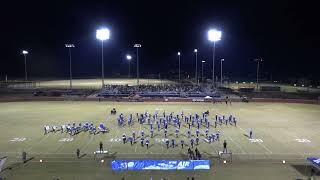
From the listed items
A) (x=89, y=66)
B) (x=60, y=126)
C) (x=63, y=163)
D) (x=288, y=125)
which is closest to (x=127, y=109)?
(x=60, y=126)

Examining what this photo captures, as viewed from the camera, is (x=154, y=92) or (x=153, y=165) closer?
(x=153, y=165)

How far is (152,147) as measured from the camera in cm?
3056

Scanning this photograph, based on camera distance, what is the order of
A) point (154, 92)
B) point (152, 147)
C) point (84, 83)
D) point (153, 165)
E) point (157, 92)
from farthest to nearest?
point (84, 83), point (154, 92), point (157, 92), point (152, 147), point (153, 165)

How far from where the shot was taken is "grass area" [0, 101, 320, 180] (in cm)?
2355

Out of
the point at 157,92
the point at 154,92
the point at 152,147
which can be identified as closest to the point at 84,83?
the point at 154,92

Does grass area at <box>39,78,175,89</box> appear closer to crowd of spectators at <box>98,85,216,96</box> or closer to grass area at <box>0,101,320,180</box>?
crowd of spectators at <box>98,85,216,96</box>

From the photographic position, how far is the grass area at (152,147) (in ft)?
77.3

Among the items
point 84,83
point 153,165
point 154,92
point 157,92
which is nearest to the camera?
point 153,165

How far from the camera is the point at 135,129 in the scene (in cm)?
3856

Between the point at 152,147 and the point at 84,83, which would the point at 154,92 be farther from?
the point at 152,147

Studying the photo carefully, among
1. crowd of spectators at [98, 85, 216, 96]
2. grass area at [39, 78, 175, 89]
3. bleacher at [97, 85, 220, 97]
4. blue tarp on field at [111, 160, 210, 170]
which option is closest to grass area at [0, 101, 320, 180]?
blue tarp on field at [111, 160, 210, 170]

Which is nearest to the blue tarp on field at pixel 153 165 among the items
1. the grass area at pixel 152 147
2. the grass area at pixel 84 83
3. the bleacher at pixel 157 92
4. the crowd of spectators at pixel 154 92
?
the grass area at pixel 152 147

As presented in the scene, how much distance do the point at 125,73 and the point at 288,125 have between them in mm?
136943

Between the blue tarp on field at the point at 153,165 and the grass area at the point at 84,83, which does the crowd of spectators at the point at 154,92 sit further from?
the blue tarp on field at the point at 153,165
